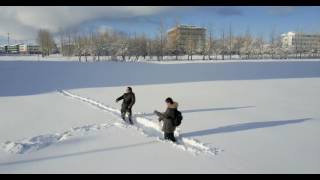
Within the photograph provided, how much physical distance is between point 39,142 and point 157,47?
72820 mm

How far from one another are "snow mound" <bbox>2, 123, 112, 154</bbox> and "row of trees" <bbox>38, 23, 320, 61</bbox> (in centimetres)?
6676

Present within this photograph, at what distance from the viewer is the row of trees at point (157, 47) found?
81500mm

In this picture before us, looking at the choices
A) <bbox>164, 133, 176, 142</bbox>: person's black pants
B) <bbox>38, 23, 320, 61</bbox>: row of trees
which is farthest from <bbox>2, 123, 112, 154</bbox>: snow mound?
<bbox>38, 23, 320, 61</bbox>: row of trees

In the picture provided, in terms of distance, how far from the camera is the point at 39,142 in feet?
26.2

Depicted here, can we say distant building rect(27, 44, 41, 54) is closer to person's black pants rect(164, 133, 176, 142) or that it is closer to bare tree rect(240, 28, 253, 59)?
bare tree rect(240, 28, 253, 59)

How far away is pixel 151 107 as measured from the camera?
518 inches

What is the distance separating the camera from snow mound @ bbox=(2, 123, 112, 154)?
7459 millimetres

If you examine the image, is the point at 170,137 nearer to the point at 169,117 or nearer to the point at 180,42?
the point at 169,117

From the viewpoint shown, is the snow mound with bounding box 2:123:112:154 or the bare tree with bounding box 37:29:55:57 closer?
the snow mound with bounding box 2:123:112:154

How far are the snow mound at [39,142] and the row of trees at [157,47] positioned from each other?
66765 millimetres

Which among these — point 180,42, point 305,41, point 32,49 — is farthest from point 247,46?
point 32,49

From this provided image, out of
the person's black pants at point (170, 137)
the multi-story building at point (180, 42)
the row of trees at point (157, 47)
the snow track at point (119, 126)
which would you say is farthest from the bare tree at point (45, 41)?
the person's black pants at point (170, 137)

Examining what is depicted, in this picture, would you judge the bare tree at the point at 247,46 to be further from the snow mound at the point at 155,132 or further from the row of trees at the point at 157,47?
the snow mound at the point at 155,132
